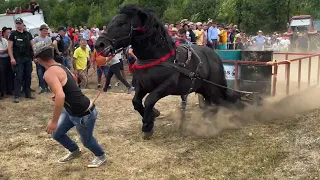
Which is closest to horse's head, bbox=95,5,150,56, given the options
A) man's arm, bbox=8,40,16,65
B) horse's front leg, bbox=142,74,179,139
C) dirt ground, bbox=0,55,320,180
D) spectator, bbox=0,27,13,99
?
horse's front leg, bbox=142,74,179,139

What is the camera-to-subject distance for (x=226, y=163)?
4879mm

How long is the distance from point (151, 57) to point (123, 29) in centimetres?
59

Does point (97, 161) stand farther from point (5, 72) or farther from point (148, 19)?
point (5, 72)

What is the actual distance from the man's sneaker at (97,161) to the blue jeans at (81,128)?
2.3 inches

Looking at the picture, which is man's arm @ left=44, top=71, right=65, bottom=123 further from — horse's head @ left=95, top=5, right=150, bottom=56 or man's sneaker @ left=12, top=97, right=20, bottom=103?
man's sneaker @ left=12, top=97, right=20, bottom=103

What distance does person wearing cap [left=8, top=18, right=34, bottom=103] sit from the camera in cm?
889

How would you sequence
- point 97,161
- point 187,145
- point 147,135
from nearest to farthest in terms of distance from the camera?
1. point 97,161
2. point 187,145
3. point 147,135

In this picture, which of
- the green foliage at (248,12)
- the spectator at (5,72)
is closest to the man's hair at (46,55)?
the spectator at (5,72)

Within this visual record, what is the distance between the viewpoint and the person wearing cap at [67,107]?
3.95m

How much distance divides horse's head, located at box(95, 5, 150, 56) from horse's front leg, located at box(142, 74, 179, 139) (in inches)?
30.8

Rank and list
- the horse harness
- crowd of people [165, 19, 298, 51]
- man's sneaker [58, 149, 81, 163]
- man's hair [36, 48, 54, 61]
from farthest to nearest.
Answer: crowd of people [165, 19, 298, 51]
the horse harness
man's sneaker [58, 149, 81, 163]
man's hair [36, 48, 54, 61]

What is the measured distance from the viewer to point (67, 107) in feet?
14.4

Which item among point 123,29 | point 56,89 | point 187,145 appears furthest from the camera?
point 187,145

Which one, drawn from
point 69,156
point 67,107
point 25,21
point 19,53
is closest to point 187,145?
point 69,156
